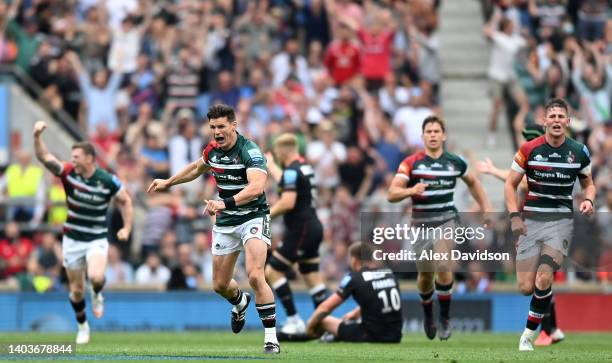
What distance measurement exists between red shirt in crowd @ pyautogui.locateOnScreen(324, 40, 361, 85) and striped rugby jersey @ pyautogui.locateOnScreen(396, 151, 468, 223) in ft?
35.7

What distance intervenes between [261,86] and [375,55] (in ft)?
8.42

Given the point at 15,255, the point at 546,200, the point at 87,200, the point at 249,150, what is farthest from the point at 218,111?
the point at 15,255

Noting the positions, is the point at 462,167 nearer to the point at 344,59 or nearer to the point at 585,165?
the point at 585,165

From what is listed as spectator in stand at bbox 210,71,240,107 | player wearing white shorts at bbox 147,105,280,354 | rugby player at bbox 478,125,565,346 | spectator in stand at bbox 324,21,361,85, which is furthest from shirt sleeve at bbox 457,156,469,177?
spectator in stand at bbox 324,21,361,85

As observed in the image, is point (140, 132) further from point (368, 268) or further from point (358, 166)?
point (368, 268)

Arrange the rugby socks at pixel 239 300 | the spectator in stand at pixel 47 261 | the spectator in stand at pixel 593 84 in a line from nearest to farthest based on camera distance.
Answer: the rugby socks at pixel 239 300 < the spectator in stand at pixel 47 261 < the spectator in stand at pixel 593 84

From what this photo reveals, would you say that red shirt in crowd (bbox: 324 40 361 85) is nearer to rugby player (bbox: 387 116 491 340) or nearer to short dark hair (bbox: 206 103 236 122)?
rugby player (bbox: 387 116 491 340)

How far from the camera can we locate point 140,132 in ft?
91.9

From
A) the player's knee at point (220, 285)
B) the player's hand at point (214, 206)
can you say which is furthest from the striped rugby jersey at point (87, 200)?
the player's hand at point (214, 206)

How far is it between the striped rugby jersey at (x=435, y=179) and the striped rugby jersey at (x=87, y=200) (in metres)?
4.15

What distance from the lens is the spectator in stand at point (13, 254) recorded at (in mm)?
25688

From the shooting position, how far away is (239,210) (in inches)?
Result: 621

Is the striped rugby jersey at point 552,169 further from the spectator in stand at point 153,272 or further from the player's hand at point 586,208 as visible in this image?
the spectator in stand at point 153,272

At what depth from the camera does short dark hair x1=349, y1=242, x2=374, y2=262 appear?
1856 cm
